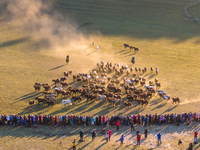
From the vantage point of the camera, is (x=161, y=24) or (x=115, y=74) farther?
(x=161, y=24)

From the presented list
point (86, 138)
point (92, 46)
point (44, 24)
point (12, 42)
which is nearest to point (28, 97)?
point (86, 138)

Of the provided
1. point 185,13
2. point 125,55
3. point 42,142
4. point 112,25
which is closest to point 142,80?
point 125,55

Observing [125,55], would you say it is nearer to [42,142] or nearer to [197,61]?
[197,61]

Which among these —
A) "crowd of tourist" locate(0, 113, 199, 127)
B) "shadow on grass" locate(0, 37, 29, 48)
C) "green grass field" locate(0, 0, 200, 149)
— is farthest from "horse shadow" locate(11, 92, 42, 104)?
"shadow on grass" locate(0, 37, 29, 48)

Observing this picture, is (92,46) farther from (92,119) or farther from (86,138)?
(86,138)

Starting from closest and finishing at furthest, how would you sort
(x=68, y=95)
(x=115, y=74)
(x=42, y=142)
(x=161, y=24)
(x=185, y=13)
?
1. (x=42, y=142)
2. (x=68, y=95)
3. (x=115, y=74)
4. (x=161, y=24)
5. (x=185, y=13)

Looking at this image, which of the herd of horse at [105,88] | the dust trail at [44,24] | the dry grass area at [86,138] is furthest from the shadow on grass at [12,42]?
the dry grass area at [86,138]

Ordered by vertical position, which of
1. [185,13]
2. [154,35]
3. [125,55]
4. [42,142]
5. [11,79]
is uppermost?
[185,13]
